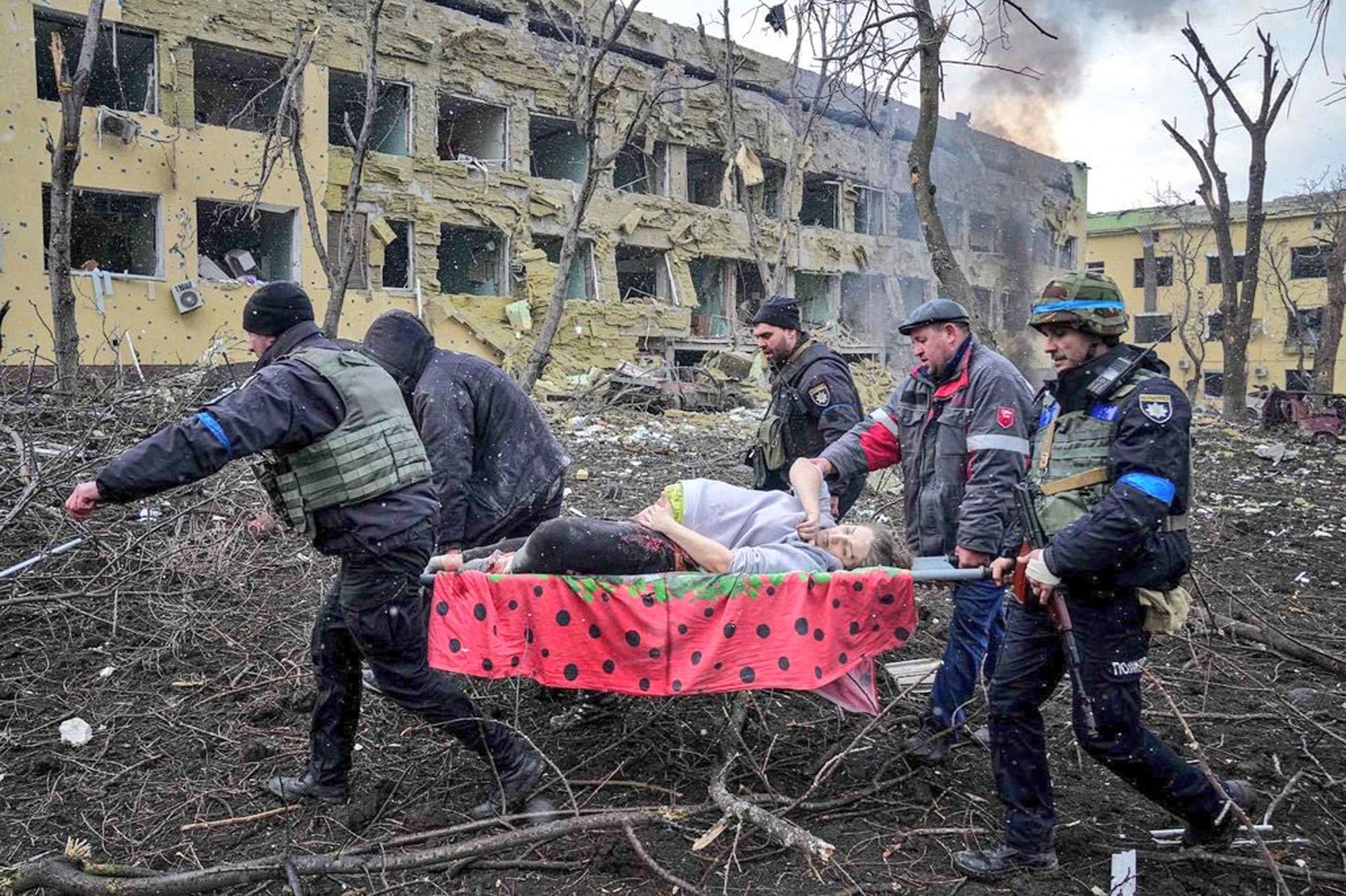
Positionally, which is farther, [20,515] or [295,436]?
[20,515]

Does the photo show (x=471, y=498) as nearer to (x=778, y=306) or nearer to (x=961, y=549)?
(x=778, y=306)

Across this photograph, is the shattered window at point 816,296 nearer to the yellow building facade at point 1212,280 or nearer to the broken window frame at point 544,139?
the broken window frame at point 544,139

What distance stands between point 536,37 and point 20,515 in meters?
17.7

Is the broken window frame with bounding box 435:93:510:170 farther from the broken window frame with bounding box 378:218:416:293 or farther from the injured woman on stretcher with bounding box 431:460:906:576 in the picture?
the injured woman on stretcher with bounding box 431:460:906:576

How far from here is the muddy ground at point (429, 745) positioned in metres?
2.94

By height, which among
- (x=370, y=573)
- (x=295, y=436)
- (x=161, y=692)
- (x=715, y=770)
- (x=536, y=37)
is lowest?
(x=161, y=692)

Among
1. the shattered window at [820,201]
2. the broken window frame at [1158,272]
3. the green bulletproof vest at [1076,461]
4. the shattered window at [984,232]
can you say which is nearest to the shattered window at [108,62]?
the green bulletproof vest at [1076,461]

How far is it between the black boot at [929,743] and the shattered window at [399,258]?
1653cm

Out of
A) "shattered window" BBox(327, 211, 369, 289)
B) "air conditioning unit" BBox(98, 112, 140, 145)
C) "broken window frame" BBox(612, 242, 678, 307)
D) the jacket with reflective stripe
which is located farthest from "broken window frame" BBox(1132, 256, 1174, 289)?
the jacket with reflective stripe

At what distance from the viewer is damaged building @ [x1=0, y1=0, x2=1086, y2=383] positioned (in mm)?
15086

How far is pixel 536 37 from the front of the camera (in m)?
20.7

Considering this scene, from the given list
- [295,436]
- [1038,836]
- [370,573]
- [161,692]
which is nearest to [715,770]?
[1038,836]

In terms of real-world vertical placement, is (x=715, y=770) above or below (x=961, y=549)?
below

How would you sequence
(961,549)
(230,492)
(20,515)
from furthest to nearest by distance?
1. (230,492)
2. (20,515)
3. (961,549)
